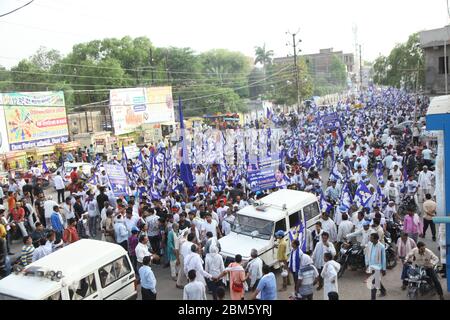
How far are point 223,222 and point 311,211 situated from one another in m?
2.25

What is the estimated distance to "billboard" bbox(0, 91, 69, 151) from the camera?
101 ft

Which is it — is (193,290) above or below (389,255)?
above

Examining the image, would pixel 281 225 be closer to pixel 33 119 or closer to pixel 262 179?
pixel 262 179

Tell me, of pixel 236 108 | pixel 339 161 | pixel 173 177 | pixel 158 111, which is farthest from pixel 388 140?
pixel 236 108

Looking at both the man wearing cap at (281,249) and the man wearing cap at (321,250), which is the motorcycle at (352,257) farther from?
the man wearing cap at (281,249)

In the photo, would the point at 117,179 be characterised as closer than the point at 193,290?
No

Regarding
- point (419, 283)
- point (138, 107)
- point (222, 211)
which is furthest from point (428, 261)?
point (138, 107)

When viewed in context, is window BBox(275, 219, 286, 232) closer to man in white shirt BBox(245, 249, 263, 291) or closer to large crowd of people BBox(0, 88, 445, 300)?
large crowd of people BBox(0, 88, 445, 300)

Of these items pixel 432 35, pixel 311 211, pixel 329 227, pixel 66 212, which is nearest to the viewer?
pixel 329 227

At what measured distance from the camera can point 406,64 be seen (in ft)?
138

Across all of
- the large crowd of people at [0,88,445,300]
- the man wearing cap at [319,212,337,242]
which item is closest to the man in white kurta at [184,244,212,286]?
the large crowd of people at [0,88,445,300]

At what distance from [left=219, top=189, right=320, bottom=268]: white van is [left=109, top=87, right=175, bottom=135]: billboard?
88.9ft

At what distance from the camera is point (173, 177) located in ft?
58.2

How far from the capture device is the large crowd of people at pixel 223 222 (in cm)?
898
